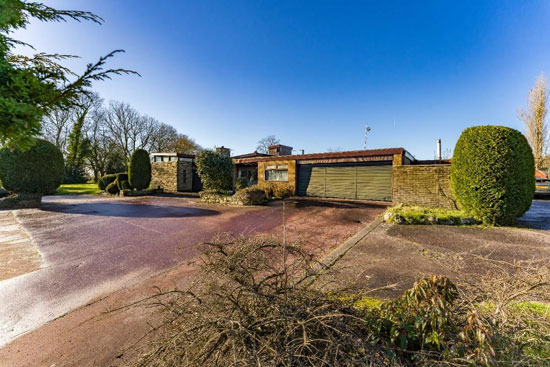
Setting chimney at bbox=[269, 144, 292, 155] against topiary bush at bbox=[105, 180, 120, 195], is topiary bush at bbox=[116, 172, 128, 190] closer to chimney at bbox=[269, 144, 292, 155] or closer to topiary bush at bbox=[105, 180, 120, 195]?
topiary bush at bbox=[105, 180, 120, 195]

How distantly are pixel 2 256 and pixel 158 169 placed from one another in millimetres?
16254

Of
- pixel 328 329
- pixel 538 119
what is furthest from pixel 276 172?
pixel 538 119

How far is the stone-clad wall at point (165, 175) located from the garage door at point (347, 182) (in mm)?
10960

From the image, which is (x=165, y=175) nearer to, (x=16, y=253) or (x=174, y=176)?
(x=174, y=176)

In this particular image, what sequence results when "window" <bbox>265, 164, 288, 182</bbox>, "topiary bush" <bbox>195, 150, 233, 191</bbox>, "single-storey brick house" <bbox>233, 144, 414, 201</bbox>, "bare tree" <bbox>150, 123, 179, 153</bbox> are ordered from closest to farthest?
"single-storey brick house" <bbox>233, 144, 414, 201</bbox> < "topiary bush" <bbox>195, 150, 233, 191</bbox> < "window" <bbox>265, 164, 288, 182</bbox> < "bare tree" <bbox>150, 123, 179, 153</bbox>

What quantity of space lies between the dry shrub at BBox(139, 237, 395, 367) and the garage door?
11.3 meters

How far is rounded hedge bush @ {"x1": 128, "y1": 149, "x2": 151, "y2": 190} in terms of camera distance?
16.6 meters

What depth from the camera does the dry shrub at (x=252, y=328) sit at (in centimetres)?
110

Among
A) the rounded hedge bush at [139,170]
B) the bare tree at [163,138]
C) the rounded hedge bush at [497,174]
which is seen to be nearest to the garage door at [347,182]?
→ the rounded hedge bush at [497,174]

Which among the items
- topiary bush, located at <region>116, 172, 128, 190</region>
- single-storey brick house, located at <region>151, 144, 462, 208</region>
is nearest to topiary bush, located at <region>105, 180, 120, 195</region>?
topiary bush, located at <region>116, 172, 128, 190</region>

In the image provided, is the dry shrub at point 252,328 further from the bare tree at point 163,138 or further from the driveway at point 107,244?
the bare tree at point 163,138

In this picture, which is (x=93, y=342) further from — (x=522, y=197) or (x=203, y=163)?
(x=203, y=163)

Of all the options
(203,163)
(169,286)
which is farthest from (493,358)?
(203,163)

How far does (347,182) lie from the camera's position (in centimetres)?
1277
